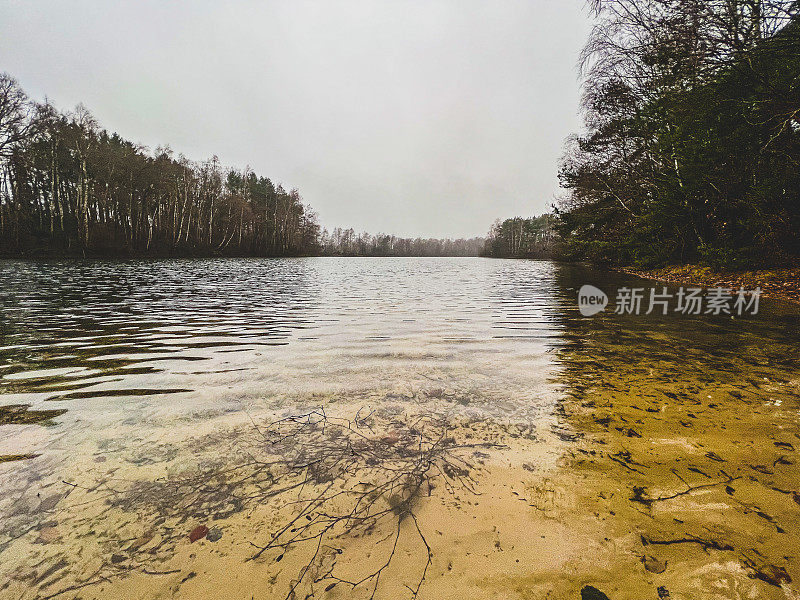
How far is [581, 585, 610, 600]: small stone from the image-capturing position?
116 centimetres

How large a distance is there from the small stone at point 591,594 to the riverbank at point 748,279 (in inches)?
485

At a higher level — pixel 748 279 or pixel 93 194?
pixel 93 194

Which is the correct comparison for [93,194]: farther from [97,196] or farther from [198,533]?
[198,533]

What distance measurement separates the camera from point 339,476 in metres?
1.84

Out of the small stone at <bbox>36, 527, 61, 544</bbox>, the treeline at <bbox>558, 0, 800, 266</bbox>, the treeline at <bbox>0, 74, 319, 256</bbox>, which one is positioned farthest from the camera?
A: the treeline at <bbox>0, 74, 319, 256</bbox>

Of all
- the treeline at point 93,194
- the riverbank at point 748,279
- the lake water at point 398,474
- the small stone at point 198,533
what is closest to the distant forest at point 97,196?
the treeline at point 93,194

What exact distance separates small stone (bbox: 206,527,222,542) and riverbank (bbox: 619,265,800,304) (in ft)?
43.8

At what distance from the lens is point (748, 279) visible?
1224 centimetres

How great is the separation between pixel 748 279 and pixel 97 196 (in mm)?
50635

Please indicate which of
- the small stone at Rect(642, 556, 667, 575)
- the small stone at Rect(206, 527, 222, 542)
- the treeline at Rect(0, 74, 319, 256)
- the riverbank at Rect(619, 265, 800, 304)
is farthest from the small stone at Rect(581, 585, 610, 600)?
the treeline at Rect(0, 74, 319, 256)

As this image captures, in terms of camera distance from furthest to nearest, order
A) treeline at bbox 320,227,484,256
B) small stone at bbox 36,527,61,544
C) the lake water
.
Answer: treeline at bbox 320,227,484,256
small stone at bbox 36,527,61,544
the lake water

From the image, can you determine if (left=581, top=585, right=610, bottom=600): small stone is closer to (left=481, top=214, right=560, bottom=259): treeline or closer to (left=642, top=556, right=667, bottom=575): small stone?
(left=642, top=556, right=667, bottom=575): small stone

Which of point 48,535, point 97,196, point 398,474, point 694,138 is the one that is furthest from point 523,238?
point 48,535

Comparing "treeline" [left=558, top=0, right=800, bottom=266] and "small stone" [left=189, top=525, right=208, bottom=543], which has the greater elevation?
"treeline" [left=558, top=0, right=800, bottom=266]
